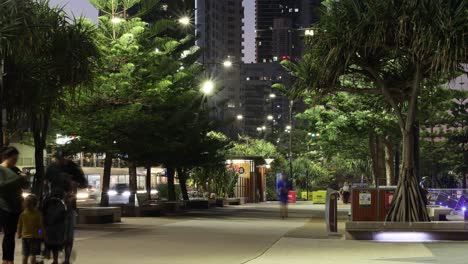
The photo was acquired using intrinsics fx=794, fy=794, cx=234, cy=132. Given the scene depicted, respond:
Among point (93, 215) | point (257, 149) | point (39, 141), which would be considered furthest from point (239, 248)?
point (257, 149)

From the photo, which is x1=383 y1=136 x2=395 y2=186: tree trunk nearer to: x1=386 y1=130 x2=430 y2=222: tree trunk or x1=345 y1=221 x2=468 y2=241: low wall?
x1=386 y1=130 x2=430 y2=222: tree trunk

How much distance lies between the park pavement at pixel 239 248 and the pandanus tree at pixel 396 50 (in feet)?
7.75

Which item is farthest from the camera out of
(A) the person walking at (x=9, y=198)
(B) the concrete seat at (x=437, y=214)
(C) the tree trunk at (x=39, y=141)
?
(B) the concrete seat at (x=437, y=214)

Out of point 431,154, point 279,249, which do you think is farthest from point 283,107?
point 279,249

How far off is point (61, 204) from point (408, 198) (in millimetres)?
10557

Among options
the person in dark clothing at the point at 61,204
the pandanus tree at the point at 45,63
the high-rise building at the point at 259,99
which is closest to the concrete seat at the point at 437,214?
the pandanus tree at the point at 45,63

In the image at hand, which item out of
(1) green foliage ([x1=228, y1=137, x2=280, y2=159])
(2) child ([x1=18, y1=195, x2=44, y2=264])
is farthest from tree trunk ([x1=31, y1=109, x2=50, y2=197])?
(1) green foliage ([x1=228, y1=137, x2=280, y2=159])

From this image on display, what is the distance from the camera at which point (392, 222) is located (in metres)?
18.3

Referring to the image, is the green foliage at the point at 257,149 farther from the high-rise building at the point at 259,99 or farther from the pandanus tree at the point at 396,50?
the high-rise building at the point at 259,99

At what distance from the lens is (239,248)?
1581cm

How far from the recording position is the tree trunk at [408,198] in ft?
61.3

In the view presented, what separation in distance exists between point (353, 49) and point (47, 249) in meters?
9.79

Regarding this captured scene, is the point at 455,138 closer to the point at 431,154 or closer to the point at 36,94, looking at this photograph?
the point at 431,154

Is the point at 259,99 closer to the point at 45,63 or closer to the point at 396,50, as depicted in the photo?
the point at 45,63
